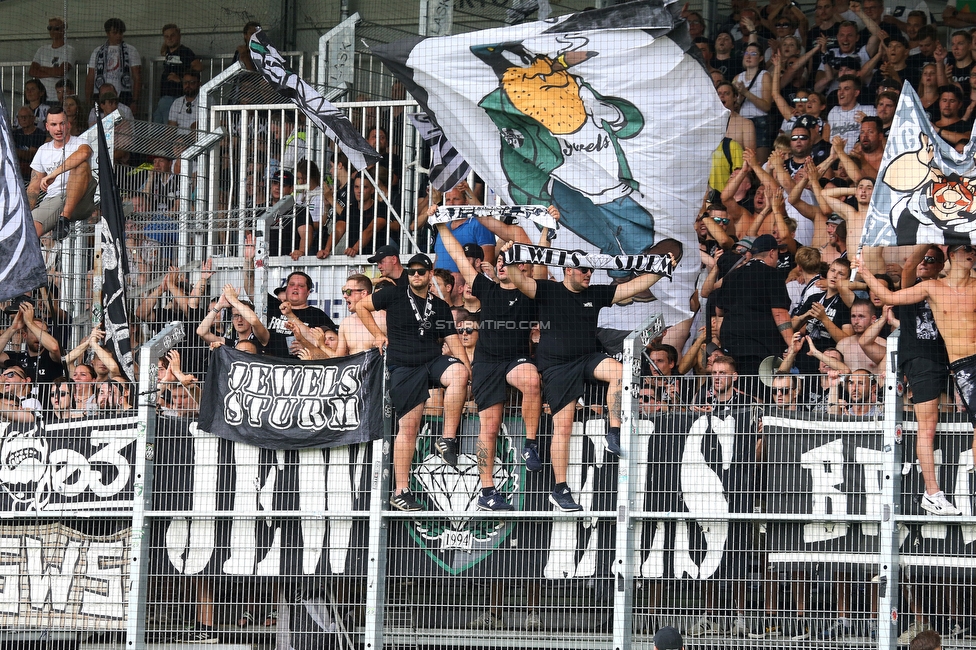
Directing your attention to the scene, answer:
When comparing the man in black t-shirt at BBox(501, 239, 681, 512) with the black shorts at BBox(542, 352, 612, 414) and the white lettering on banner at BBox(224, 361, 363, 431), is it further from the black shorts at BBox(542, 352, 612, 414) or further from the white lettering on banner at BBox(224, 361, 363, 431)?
the white lettering on banner at BBox(224, 361, 363, 431)

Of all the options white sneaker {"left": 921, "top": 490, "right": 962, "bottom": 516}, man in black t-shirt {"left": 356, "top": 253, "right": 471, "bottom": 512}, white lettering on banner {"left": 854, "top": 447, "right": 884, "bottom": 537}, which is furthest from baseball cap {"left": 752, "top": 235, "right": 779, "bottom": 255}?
white sneaker {"left": 921, "top": 490, "right": 962, "bottom": 516}

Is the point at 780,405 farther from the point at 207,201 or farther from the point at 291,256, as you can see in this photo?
the point at 207,201

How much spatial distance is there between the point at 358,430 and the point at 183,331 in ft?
5.69

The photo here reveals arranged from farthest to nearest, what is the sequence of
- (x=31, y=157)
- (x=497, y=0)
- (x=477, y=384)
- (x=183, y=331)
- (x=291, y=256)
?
(x=31, y=157), (x=497, y=0), (x=291, y=256), (x=183, y=331), (x=477, y=384)

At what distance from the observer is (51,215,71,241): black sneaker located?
12742 mm

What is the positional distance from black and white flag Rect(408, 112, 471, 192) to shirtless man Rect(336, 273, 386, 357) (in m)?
1.68

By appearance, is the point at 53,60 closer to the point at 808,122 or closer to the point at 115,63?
the point at 115,63

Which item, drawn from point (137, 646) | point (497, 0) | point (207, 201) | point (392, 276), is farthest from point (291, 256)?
point (137, 646)

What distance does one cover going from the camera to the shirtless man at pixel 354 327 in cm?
1098

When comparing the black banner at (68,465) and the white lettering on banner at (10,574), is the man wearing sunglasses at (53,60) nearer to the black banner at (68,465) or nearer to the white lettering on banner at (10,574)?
the black banner at (68,465)

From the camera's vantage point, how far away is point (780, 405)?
9422 mm

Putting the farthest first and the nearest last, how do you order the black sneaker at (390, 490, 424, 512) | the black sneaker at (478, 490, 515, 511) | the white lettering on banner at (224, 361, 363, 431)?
the white lettering on banner at (224, 361, 363, 431)
the black sneaker at (390, 490, 424, 512)
the black sneaker at (478, 490, 515, 511)

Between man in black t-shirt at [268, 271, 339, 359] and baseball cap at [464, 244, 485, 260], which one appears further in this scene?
baseball cap at [464, 244, 485, 260]

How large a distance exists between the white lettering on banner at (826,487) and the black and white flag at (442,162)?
4.26 m
